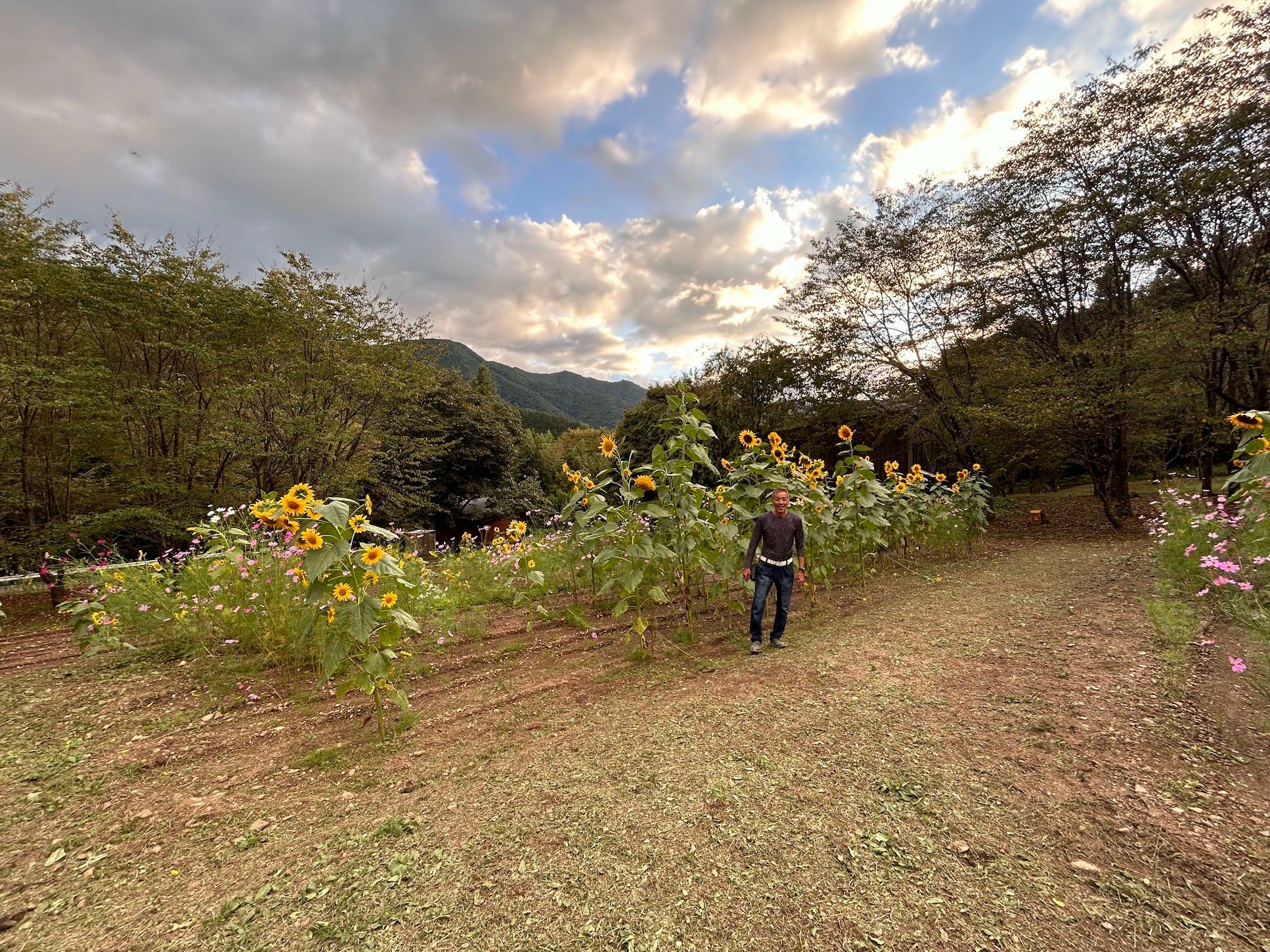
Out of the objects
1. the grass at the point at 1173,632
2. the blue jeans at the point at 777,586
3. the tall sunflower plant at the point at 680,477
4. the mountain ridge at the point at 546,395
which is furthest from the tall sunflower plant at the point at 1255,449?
the mountain ridge at the point at 546,395

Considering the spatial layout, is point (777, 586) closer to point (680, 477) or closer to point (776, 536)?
point (776, 536)

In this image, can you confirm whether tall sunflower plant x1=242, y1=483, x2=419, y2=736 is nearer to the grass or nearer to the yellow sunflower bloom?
the grass

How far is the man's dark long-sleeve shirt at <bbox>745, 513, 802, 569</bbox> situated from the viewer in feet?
13.7

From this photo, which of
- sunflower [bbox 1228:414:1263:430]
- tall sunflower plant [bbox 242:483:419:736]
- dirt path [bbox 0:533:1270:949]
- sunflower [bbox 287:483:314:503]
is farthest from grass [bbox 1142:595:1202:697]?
sunflower [bbox 287:483:314:503]

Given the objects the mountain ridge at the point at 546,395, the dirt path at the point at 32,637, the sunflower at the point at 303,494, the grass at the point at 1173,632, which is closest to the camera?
the sunflower at the point at 303,494

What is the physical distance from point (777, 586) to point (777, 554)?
29 cm

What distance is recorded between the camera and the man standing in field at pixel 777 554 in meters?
4.15

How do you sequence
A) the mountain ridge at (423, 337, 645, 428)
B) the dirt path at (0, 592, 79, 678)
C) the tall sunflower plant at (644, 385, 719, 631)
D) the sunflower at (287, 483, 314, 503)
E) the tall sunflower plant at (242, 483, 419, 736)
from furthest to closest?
1. the mountain ridge at (423, 337, 645, 428)
2. the dirt path at (0, 592, 79, 678)
3. the tall sunflower plant at (644, 385, 719, 631)
4. the sunflower at (287, 483, 314, 503)
5. the tall sunflower plant at (242, 483, 419, 736)

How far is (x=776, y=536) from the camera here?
418 cm

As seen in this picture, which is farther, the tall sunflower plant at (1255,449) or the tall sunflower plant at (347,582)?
the tall sunflower plant at (1255,449)

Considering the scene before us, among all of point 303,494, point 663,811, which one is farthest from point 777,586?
point 303,494

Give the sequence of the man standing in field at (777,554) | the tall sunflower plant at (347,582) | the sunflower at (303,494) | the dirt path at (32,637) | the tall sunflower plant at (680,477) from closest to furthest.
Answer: the tall sunflower plant at (347,582)
the sunflower at (303,494)
the tall sunflower plant at (680,477)
the dirt path at (32,637)
the man standing in field at (777,554)

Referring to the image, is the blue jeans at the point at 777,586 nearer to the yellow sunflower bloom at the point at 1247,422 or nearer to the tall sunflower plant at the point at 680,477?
the tall sunflower plant at the point at 680,477

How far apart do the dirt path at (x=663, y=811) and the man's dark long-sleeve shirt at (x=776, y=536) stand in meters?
0.95
